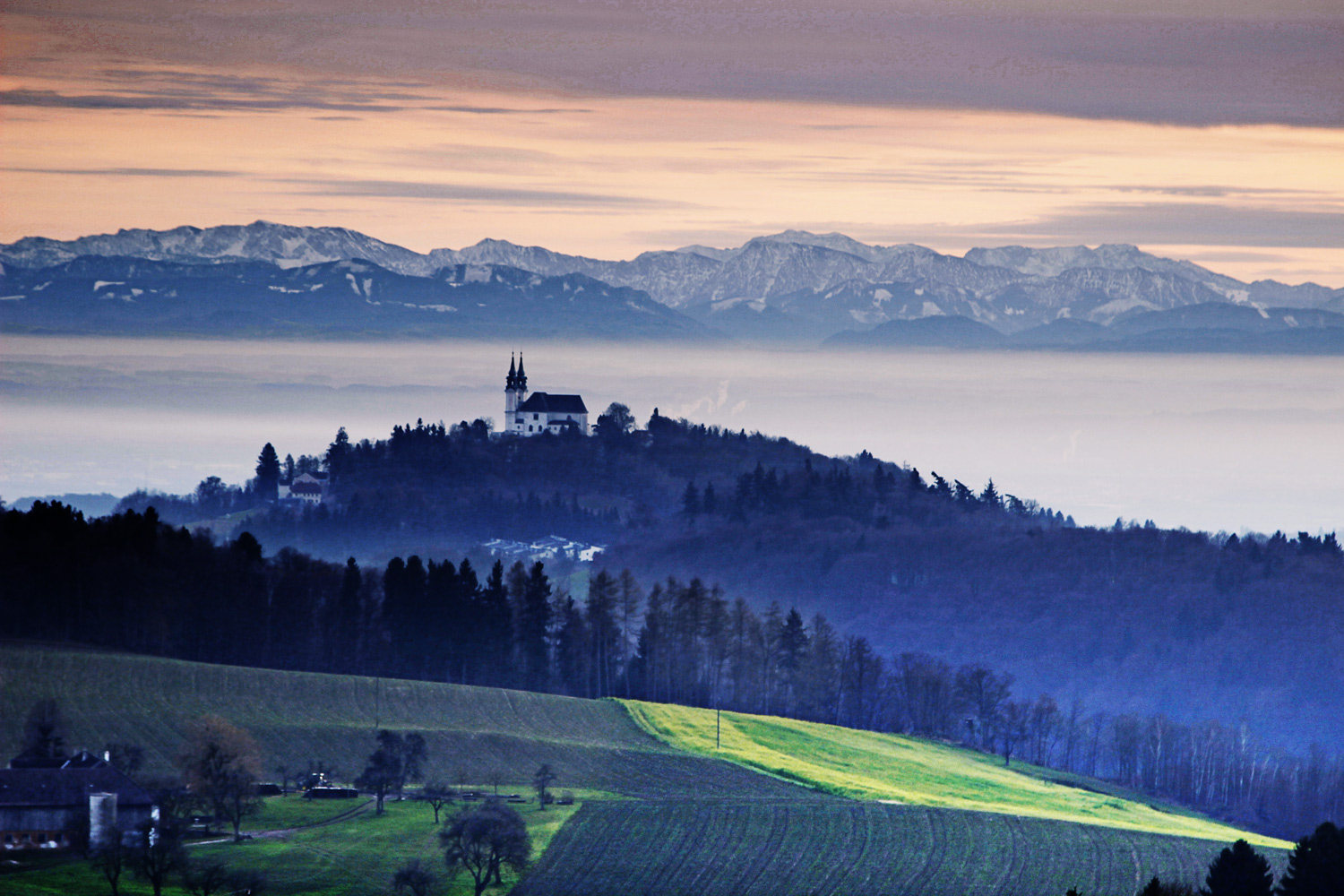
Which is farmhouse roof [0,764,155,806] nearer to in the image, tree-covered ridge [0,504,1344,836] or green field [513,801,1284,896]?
green field [513,801,1284,896]

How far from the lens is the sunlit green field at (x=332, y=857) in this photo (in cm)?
7181

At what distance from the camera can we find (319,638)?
13212cm

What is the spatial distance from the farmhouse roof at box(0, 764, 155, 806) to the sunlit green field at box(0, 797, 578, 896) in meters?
5.04

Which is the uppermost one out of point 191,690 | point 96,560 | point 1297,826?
point 96,560

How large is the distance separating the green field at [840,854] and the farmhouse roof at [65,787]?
20533mm

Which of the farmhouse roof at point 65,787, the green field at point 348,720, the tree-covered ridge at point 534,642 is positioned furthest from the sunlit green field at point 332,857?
the tree-covered ridge at point 534,642

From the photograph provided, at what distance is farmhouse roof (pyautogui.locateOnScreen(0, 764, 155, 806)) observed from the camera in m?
79.4

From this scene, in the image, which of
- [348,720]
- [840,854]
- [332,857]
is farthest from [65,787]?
[840,854]

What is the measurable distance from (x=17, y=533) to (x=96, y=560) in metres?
6.14

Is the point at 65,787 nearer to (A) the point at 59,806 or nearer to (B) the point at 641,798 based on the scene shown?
(A) the point at 59,806

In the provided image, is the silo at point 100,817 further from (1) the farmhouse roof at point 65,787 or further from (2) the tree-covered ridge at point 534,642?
(2) the tree-covered ridge at point 534,642

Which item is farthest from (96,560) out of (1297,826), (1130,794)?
(1297,826)

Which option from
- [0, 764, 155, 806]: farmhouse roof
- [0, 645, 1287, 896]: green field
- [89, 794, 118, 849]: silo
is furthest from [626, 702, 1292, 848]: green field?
[89, 794, 118, 849]: silo

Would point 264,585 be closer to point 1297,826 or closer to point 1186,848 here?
point 1186,848
